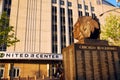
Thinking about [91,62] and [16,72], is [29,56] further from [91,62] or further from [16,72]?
[91,62]

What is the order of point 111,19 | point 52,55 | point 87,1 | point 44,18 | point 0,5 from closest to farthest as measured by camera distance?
point 111,19
point 52,55
point 0,5
point 44,18
point 87,1

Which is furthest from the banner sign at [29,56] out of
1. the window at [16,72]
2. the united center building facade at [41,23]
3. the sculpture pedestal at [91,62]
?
the sculpture pedestal at [91,62]

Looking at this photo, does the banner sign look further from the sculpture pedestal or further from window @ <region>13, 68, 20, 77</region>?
the sculpture pedestal

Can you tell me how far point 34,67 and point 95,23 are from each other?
26.4 m

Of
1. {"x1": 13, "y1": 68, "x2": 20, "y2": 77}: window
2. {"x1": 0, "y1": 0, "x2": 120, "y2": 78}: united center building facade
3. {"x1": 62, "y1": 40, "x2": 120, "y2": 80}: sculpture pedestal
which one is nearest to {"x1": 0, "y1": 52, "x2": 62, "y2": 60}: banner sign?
{"x1": 13, "y1": 68, "x2": 20, "y2": 77}: window

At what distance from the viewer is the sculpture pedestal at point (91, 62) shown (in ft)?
24.8

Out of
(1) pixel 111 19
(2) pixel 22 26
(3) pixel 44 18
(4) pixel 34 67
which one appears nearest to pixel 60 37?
(3) pixel 44 18

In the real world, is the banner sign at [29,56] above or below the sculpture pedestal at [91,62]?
below

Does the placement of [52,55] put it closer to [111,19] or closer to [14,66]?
[14,66]

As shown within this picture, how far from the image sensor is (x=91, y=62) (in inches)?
308

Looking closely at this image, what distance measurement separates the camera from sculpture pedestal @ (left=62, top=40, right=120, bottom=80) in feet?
24.8

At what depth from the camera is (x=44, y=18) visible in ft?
147

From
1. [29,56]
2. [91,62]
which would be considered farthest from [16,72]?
[91,62]

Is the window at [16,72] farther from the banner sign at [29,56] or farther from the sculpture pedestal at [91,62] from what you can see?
the sculpture pedestal at [91,62]
